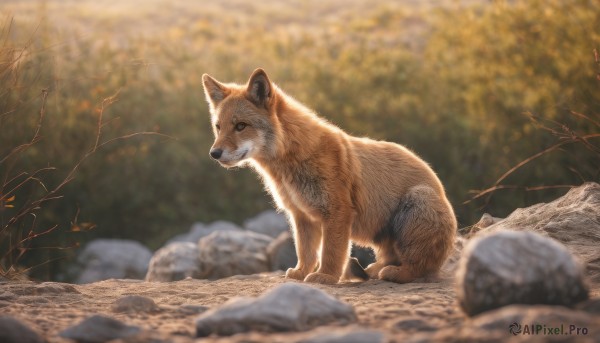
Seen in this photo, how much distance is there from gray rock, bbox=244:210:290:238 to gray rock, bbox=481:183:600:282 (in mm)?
7223

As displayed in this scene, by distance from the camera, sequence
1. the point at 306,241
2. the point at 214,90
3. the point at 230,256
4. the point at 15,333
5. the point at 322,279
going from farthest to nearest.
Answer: the point at 230,256 < the point at 214,90 < the point at 306,241 < the point at 322,279 < the point at 15,333

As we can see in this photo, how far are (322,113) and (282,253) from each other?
7.20m

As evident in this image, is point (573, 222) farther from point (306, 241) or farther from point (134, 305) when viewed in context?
point (134, 305)

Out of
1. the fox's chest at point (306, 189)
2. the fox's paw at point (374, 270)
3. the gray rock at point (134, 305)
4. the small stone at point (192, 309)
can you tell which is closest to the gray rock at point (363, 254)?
the fox's paw at point (374, 270)

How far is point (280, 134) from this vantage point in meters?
7.16

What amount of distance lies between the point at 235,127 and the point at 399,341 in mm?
3889

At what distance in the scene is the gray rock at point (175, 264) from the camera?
33.4 feet

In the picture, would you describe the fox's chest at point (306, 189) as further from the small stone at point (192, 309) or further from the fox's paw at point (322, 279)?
the small stone at point (192, 309)

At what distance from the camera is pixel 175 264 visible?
10328mm

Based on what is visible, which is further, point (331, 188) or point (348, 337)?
point (331, 188)

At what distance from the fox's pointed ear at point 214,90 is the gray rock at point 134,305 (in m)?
2.87

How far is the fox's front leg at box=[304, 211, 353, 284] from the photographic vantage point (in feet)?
22.9

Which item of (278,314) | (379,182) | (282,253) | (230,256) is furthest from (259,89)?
(282,253)

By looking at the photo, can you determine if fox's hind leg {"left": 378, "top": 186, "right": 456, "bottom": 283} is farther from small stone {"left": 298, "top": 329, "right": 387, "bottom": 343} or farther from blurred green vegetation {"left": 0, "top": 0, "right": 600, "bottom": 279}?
blurred green vegetation {"left": 0, "top": 0, "right": 600, "bottom": 279}
